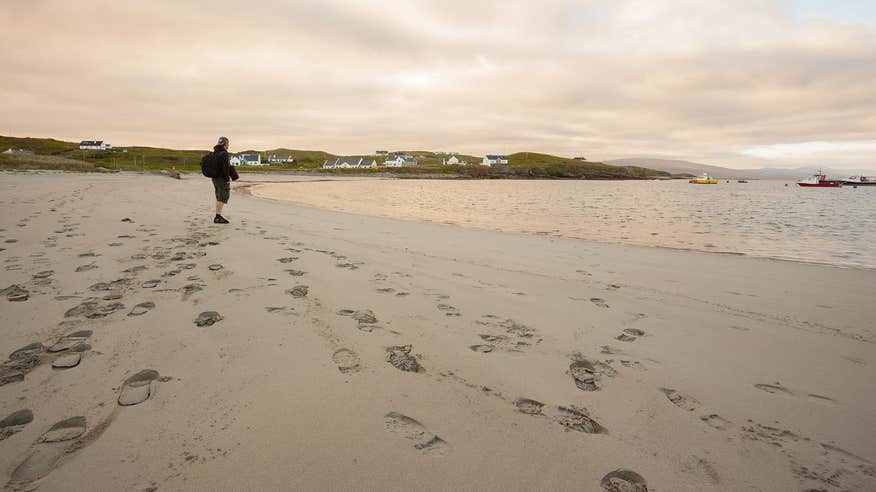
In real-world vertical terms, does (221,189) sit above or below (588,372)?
above

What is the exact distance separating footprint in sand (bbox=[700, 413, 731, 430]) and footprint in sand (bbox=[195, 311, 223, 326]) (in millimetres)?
3713

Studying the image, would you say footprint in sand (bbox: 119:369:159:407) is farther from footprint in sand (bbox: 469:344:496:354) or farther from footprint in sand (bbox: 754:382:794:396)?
footprint in sand (bbox: 754:382:794:396)

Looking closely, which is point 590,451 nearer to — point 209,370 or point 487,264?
point 209,370

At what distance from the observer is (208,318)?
3.39m

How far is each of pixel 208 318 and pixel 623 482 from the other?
3363mm

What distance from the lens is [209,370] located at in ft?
8.33

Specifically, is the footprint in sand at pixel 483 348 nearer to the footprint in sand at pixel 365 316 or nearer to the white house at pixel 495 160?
the footprint in sand at pixel 365 316

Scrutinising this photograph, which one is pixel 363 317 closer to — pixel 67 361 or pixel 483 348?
pixel 483 348

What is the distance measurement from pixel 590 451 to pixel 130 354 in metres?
3.07

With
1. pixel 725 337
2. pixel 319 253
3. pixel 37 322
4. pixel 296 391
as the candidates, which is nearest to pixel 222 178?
pixel 319 253

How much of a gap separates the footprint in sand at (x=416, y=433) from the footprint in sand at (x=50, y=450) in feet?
4.87

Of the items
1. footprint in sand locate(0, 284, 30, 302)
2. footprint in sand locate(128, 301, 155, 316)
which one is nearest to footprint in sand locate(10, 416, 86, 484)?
footprint in sand locate(128, 301, 155, 316)

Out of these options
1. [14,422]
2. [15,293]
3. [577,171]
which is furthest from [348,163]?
[14,422]

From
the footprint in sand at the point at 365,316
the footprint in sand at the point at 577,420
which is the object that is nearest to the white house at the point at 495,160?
the footprint in sand at the point at 365,316
